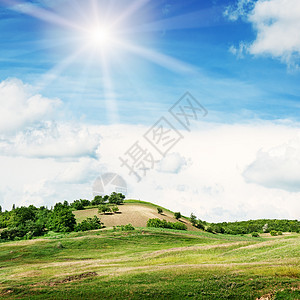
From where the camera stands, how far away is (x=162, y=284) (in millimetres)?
30953

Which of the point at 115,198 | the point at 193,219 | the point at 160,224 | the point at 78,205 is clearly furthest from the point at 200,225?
the point at 78,205

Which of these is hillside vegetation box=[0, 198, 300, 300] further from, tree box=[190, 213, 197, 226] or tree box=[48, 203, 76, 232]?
tree box=[190, 213, 197, 226]

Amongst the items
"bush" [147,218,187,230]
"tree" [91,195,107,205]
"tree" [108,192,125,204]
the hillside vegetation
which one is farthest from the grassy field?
"tree" [91,195,107,205]

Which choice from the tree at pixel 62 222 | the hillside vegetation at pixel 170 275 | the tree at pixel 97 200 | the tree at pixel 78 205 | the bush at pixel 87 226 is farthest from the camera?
the tree at pixel 97 200

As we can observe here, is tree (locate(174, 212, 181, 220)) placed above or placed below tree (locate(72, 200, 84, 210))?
below

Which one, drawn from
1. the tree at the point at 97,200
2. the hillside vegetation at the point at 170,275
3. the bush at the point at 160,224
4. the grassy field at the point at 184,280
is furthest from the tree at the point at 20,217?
the grassy field at the point at 184,280

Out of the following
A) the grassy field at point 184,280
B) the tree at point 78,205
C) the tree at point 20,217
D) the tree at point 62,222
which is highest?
the tree at point 78,205

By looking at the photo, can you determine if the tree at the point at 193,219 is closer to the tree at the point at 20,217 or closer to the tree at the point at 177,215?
the tree at the point at 177,215

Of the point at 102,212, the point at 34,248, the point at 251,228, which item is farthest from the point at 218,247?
the point at 251,228

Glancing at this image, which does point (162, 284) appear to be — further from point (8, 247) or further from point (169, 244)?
point (8, 247)

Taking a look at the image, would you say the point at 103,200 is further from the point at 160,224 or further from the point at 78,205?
the point at 160,224

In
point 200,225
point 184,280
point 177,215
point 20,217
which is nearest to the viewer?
point 184,280

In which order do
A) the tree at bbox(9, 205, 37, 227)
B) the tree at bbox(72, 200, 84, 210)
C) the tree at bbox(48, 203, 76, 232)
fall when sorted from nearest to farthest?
the tree at bbox(48, 203, 76, 232)
the tree at bbox(9, 205, 37, 227)
the tree at bbox(72, 200, 84, 210)

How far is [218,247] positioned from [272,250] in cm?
1239
